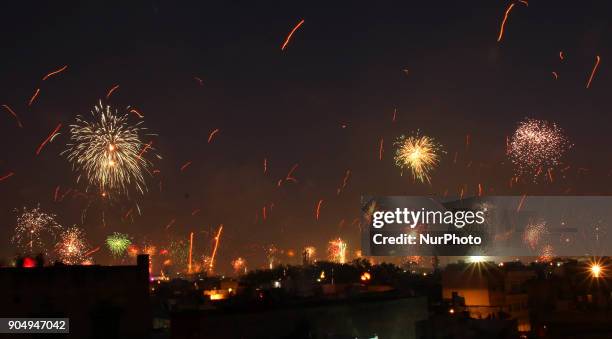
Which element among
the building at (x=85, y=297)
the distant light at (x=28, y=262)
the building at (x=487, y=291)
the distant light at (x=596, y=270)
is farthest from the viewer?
the distant light at (x=596, y=270)

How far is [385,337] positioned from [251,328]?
7.98 meters

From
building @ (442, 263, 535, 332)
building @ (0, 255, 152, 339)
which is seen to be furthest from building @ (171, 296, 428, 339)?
building @ (442, 263, 535, 332)

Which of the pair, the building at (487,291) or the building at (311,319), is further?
the building at (487,291)

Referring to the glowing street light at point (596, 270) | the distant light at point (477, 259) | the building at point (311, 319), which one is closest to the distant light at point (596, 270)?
the glowing street light at point (596, 270)

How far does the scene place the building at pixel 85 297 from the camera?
19500 millimetres

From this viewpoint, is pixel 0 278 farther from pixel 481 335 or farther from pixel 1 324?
pixel 481 335

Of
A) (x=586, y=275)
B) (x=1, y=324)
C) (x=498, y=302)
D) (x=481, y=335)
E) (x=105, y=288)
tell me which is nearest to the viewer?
(x=1, y=324)

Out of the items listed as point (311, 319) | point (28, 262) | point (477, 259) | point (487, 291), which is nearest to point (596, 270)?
point (477, 259)

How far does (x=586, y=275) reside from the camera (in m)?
43.2

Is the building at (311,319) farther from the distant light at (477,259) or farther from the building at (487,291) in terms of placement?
the distant light at (477,259)

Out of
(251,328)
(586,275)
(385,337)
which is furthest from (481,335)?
(586,275)

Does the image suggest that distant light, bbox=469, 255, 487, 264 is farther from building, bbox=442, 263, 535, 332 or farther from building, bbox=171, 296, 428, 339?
building, bbox=171, 296, 428, 339

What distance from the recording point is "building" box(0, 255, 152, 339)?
64.0 ft

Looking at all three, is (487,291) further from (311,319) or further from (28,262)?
(28,262)
